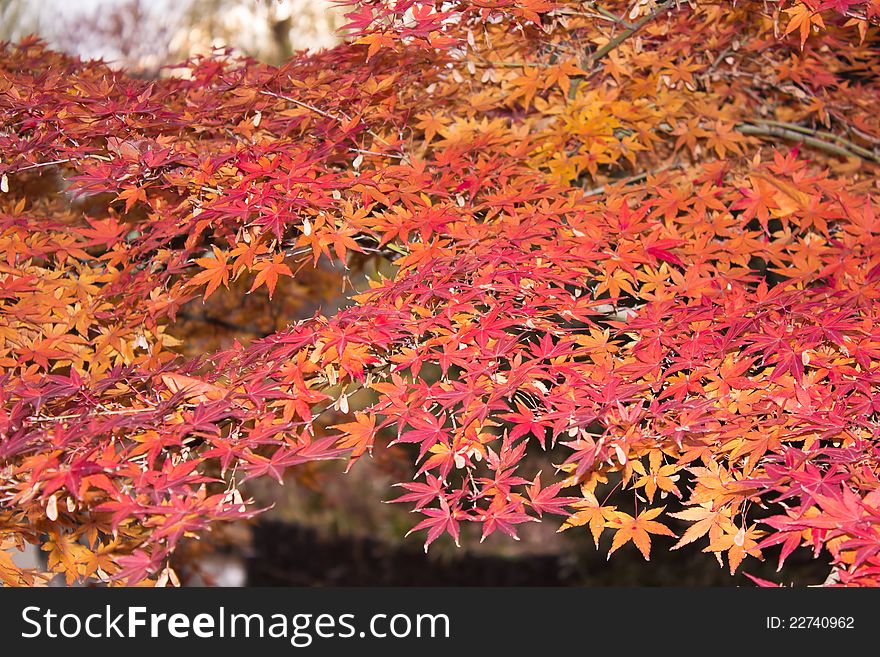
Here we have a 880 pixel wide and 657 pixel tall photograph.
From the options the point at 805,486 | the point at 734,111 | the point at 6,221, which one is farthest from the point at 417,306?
the point at 734,111

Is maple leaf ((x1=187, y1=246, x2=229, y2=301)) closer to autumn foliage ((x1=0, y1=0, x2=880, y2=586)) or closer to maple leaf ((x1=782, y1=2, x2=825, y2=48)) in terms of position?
autumn foliage ((x1=0, y1=0, x2=880, y2=586))

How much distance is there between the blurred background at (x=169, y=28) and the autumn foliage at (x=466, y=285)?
3560 millimetres

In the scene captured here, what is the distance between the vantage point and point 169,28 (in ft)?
25.9

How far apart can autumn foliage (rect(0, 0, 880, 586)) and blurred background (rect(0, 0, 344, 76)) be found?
3.56 m

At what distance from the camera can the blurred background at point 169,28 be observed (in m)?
7.06

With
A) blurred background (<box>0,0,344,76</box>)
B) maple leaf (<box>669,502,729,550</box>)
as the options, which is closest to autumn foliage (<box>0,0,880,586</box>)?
maple leaf (<box>669,502,729,550</box>)

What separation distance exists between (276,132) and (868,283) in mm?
1598

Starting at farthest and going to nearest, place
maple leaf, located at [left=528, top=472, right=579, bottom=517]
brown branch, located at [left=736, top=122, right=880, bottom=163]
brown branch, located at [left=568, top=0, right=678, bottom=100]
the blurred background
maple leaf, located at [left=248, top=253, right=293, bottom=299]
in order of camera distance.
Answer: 1. the blurred background
2. brown branch, located at [left=736, top=122, right=880, bottom=163]
3. brown branch, located at [left=568, top=0, right=678, bottom=100]
4. maple leaf, located at [left=248, top=253, right=293, bottom=299]
5. maple leaf, located at [left=528, top=472, right=579, bottom=517]

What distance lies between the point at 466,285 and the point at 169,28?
23.9 feet

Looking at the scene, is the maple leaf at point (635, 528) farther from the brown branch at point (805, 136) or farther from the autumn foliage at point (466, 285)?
the brown branch at point (805, 136)

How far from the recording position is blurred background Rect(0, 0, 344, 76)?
7.06m

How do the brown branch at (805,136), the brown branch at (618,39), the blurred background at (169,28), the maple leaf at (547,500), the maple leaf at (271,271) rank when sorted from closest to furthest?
1. the maple leaf at (547,500)
2. the maple leaf at (271,271)
3. the brown branch at (618,39)
4. the brown branch at (805,136)
5. the blurred background at (169,28)

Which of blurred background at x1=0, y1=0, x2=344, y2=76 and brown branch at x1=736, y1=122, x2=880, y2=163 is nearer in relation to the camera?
brown branch at x1=736, y1=122, x2=880, y2=163

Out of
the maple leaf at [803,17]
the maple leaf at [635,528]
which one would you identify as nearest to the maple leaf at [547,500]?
the maple leaf at [635,528]
